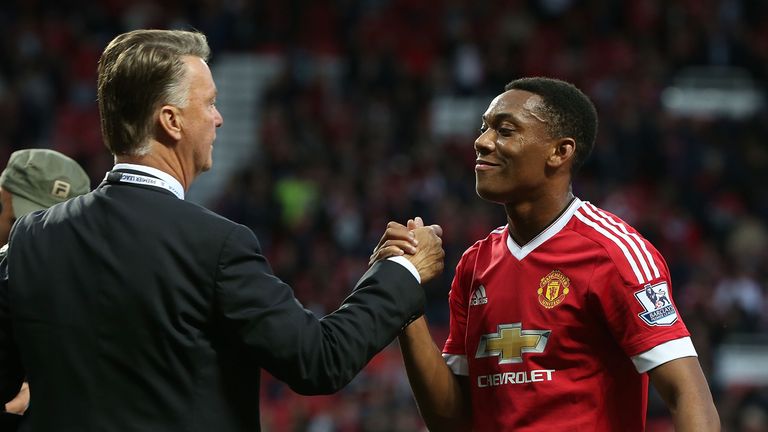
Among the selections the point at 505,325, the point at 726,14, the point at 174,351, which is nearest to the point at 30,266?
the point at 174,351

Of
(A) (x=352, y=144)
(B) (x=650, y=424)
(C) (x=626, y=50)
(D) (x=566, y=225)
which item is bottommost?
(B) (x=650, y=424)

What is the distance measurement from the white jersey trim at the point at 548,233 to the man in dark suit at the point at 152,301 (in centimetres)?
71

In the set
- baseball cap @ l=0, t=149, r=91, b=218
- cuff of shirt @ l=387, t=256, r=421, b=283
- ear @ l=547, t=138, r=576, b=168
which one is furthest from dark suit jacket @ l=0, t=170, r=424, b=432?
ear @ l=547, t=138, r=576, b=168

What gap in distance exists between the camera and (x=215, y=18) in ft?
50.9

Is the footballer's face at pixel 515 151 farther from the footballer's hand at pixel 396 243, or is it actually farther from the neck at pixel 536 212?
the footballer's hand at pixel 396 243

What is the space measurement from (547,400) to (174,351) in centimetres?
111

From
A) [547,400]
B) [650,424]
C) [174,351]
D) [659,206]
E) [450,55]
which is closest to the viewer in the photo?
[174,351]

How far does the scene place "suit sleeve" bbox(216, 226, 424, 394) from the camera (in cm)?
280

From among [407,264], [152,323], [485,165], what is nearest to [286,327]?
[152,323]

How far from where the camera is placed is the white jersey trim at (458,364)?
3668 millimetres

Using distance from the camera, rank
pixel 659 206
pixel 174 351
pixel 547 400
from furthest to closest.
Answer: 1. pixel 659 206
2. pixel 547 400
3. pixel 174 351

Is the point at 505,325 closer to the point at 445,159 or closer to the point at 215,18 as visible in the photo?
the point at 445,159

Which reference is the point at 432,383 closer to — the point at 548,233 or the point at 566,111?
the point at 548,233

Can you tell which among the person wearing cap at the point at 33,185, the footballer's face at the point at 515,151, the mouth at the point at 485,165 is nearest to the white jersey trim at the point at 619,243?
the footballer's face at the point at 515,151
